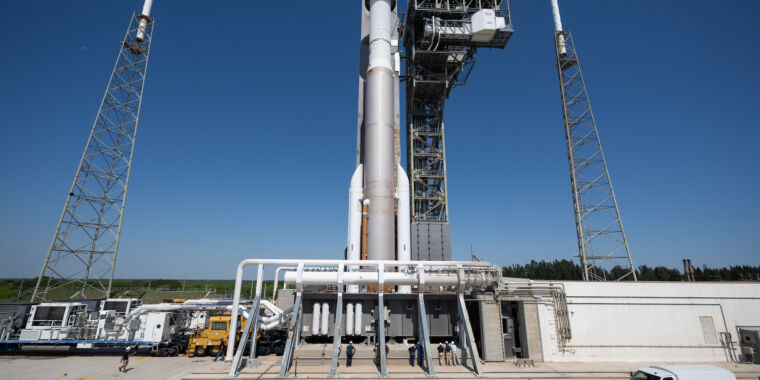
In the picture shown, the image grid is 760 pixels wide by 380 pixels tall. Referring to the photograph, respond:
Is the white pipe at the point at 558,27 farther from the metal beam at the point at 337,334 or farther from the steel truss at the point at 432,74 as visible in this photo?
the metal beam at the point at 337,334

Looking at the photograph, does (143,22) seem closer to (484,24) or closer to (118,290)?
(484,24)

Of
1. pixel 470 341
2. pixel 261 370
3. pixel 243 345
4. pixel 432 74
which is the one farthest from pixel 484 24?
pixel 261 370

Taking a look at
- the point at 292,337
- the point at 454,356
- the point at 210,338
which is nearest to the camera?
the point at 292,337

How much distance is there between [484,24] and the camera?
120 ft

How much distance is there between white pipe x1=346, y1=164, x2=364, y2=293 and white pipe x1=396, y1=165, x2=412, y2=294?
2821 millimetres

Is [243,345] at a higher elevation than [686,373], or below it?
below

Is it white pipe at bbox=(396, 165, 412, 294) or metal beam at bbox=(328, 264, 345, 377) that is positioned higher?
white pipe at bbox=(396, 165, 412, 294)

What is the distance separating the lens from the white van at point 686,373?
11.6 m

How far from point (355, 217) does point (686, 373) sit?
18774 mm

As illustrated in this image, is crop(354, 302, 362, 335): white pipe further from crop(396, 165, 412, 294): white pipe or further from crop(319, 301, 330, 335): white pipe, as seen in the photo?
crop(396, 165, 412, 294): white pipe

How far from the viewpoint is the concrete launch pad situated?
1644 centimetres

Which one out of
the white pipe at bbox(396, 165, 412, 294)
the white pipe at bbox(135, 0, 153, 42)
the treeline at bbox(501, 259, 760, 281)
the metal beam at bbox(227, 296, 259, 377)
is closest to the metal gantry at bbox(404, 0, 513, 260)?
the white pipe at bbox(396, 165, 412, 294)

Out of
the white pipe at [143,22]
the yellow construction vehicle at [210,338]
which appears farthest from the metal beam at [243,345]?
the white pipe at [143,22]

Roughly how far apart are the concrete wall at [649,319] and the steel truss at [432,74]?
19377 mm
